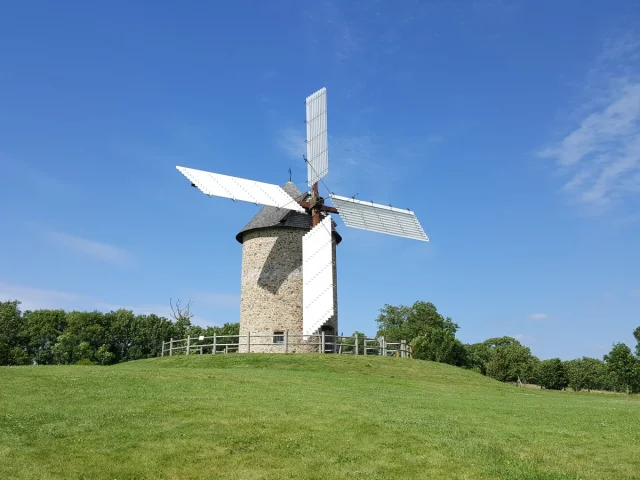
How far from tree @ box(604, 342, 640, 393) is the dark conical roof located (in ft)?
142

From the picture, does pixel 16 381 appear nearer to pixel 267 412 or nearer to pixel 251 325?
pixel 267 412

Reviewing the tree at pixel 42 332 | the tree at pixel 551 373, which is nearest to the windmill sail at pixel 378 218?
the tree at pixel 42 332

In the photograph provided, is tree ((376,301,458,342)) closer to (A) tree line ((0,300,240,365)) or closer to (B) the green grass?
(A) tree line ((0,300,240,365))

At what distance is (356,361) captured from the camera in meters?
32.6

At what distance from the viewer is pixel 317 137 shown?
38844 mm

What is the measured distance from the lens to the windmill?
34969 millimetres

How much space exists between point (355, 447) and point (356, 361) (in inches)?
749

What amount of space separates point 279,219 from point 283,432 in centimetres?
2432

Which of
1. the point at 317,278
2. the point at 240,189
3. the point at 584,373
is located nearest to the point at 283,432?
the point at 317,278

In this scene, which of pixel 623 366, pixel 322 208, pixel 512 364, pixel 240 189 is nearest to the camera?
pixel 240 189

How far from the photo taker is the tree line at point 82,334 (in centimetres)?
6706

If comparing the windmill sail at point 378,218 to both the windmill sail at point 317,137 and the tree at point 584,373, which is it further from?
the tree at point 584,373

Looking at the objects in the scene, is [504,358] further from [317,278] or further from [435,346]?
[317,278]

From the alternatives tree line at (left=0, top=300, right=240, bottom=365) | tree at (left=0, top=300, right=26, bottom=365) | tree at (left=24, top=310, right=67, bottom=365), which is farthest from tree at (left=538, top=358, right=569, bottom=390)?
tree at (left=0, top=300, right=26, bottom=365)
